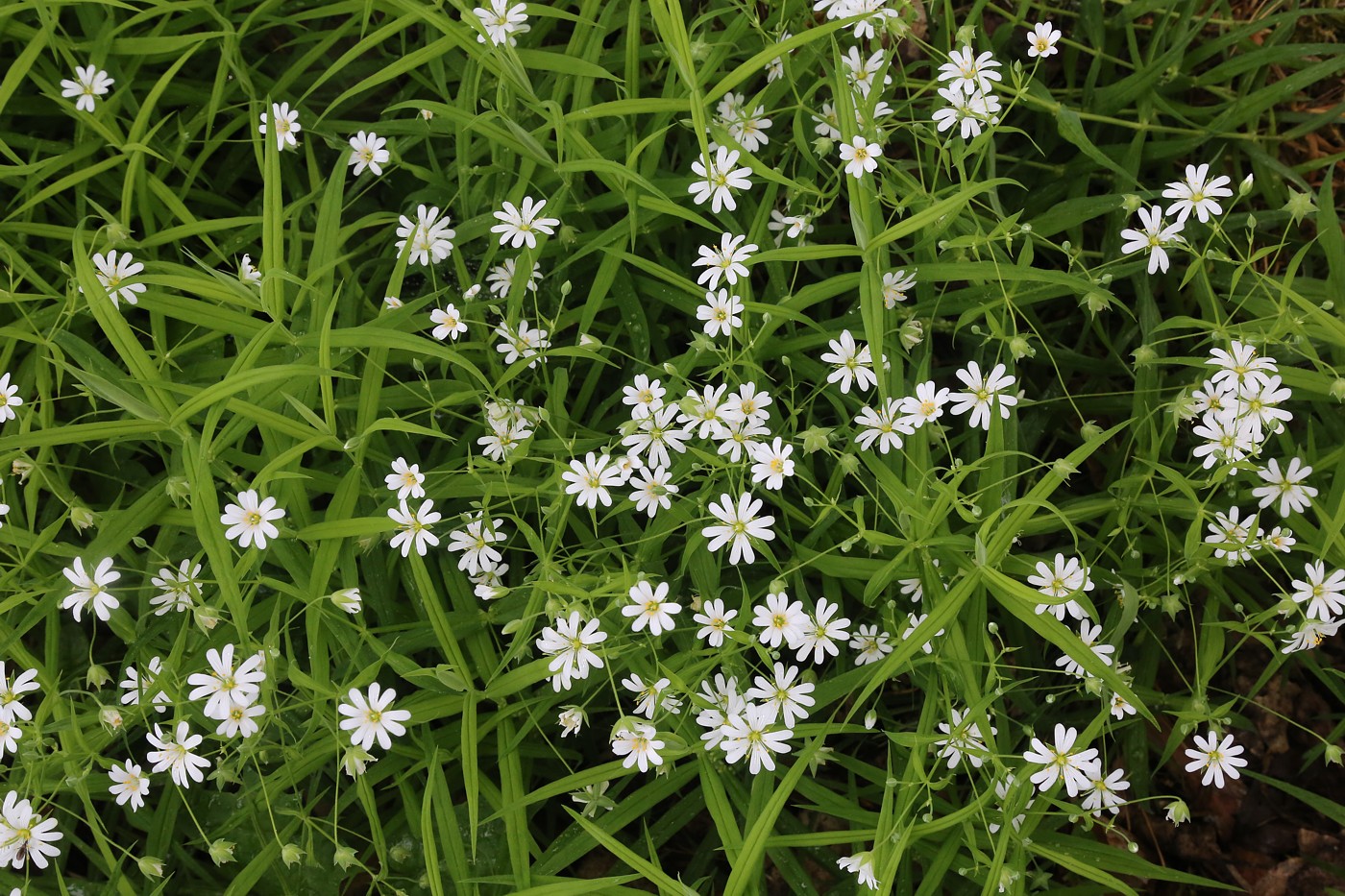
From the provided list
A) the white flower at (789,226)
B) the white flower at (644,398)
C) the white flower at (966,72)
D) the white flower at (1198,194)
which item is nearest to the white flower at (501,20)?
the white flower at (789,226)

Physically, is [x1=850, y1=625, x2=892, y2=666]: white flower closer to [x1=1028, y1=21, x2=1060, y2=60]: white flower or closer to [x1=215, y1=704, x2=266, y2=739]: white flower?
[x1=215, y1=704, x2=266, y2=739]: white flower

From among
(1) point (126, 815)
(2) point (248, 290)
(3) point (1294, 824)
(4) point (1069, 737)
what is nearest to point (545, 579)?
(2) point (248, 290)

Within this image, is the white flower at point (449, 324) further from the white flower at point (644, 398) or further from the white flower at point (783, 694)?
the white flower at point (783, 694)

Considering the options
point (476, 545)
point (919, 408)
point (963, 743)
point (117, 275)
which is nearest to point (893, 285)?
point (919, 408)

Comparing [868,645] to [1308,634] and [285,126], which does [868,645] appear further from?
[285,126]

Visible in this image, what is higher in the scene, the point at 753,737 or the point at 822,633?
the point at 822,633
